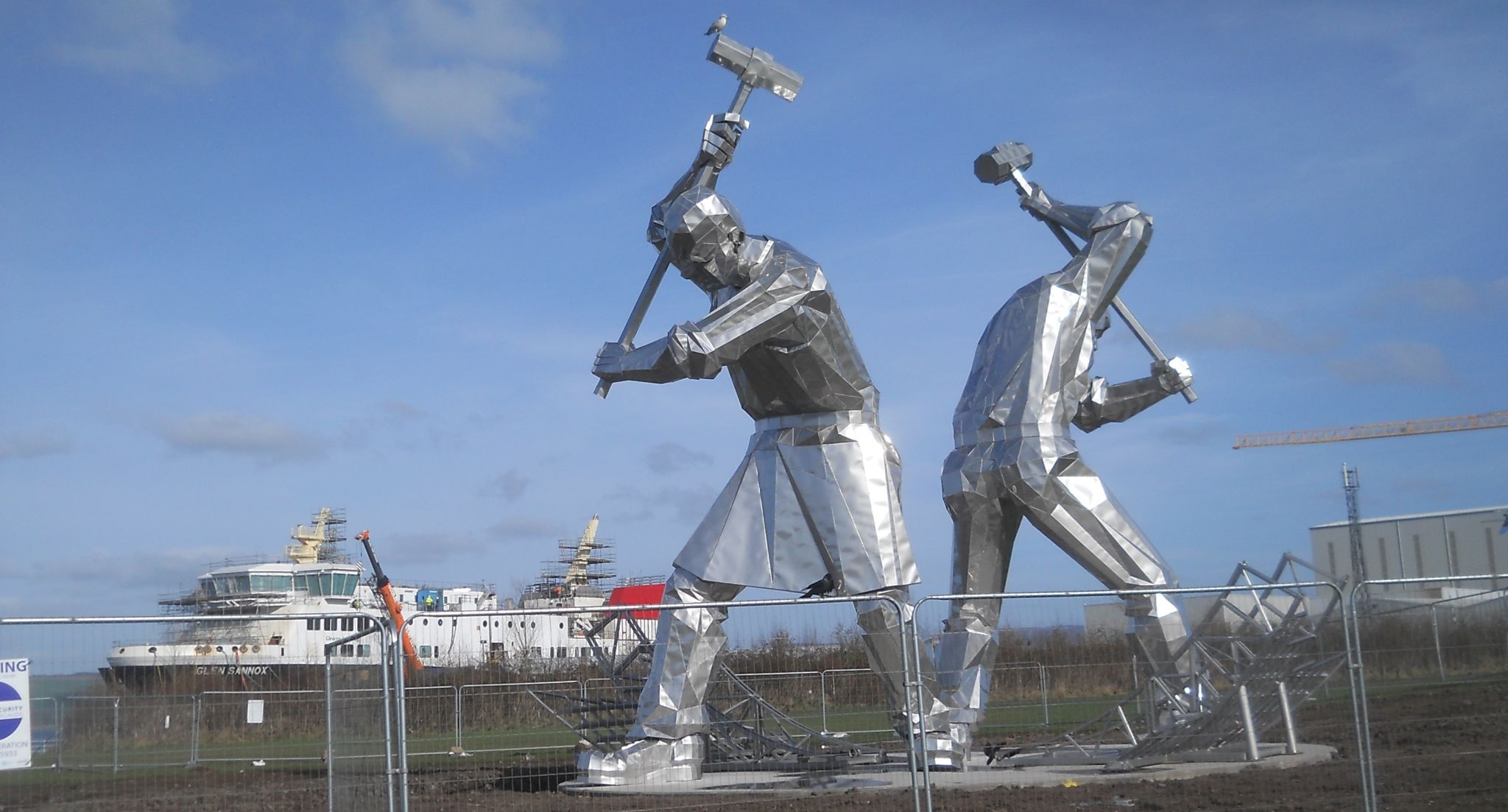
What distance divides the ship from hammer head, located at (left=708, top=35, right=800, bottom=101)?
4360 mm

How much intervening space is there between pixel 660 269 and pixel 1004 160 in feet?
11.7

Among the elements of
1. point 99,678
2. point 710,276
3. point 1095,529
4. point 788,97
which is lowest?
point 99,678

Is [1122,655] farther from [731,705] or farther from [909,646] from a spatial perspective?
[731,705]

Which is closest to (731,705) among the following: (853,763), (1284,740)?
(853,763)

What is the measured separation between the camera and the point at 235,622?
22.7 ft

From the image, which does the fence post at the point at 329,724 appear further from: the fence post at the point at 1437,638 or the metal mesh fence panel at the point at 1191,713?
the fence post at the point at 1437,638

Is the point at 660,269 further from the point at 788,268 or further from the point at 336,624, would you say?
the point at 336,624

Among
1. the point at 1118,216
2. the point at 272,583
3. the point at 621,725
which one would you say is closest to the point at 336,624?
the point at 272,583

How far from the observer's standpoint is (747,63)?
1076cm

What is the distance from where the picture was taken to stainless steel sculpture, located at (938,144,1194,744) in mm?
10367

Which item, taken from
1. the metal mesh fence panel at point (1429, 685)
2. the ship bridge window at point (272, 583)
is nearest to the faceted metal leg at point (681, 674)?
the metal mesh fence panel at point (1429, 685)

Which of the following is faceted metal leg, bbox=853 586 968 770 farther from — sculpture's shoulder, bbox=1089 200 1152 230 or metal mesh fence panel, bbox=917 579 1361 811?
sculpture's shoulder, bbox=1089 200 1152 230

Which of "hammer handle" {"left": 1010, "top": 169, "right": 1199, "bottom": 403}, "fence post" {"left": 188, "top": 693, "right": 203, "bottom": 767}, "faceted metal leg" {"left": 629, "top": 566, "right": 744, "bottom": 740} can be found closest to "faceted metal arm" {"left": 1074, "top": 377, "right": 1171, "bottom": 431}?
"hammer handle" {"left": 1010, "top": 169, "right": 1199, "bottom": 403}

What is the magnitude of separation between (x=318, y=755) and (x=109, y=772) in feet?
4.12
